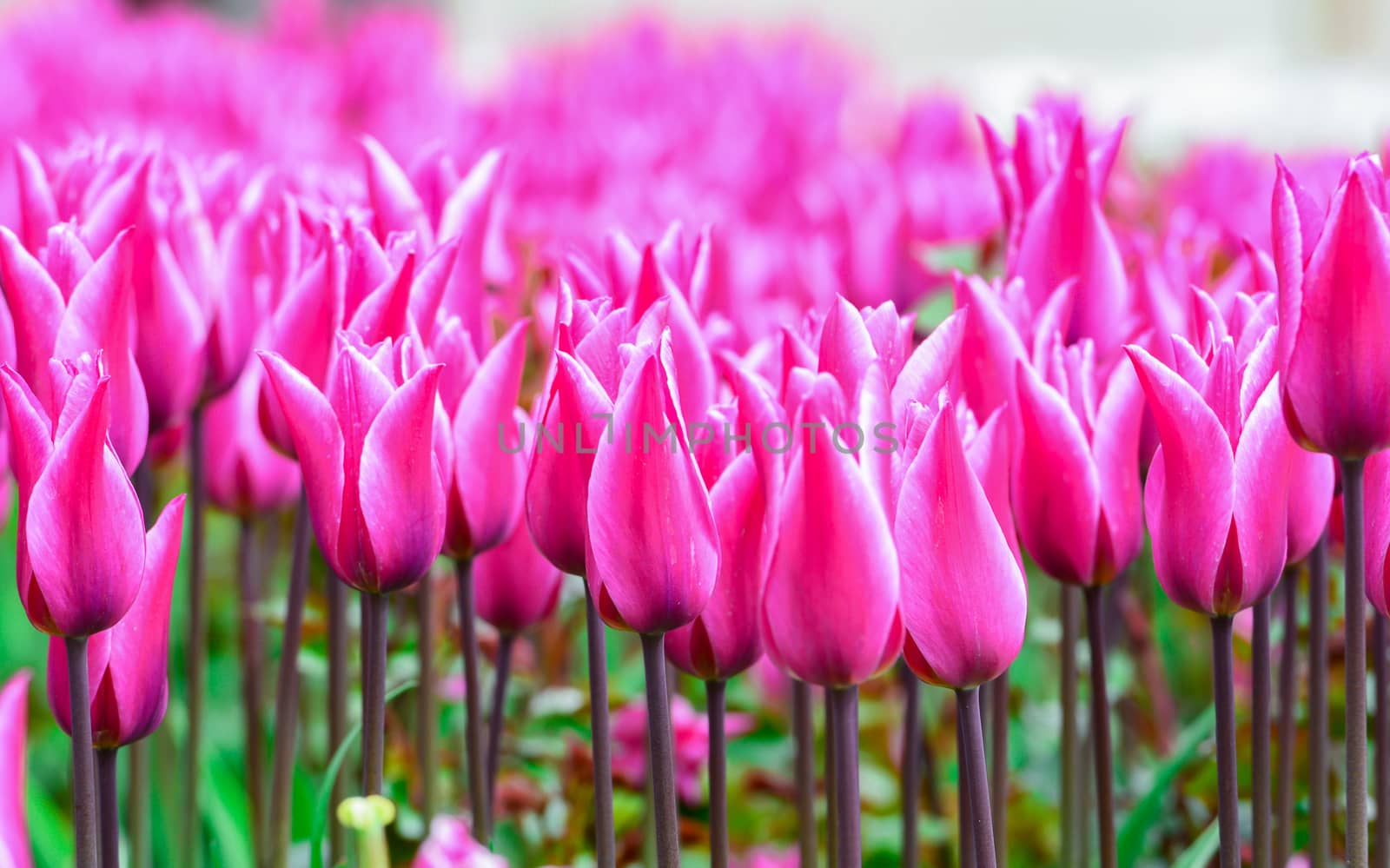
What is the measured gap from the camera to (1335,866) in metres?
1.56

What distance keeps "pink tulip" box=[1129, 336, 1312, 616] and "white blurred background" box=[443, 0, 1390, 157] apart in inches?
319

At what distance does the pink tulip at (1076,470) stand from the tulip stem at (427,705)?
1.63 ft

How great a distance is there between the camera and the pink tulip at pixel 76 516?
0.85 m

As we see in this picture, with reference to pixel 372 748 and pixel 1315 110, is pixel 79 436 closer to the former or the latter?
pixel 372 748

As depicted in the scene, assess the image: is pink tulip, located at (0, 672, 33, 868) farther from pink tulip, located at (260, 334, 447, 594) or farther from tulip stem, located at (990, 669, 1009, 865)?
tulip stem, located at (990, 669, 1009, 865)

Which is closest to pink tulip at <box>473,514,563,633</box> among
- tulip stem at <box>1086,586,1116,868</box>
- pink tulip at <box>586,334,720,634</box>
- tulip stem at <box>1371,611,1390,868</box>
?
pink tulip at <box>586,334,720,634</box>

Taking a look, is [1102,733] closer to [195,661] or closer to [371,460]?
[371,460]

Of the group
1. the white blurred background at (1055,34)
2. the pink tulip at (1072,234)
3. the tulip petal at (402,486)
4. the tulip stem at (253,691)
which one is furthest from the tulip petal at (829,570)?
the white blurred background at (1055,34)

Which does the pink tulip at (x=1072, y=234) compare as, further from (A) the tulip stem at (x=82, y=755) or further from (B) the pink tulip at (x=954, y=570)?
(A) the tulip stem at (x=82, y=755)

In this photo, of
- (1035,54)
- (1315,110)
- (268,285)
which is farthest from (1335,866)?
(1035,54)

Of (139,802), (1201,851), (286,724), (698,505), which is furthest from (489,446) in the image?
(1201,851)

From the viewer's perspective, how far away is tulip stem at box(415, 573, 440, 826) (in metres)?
1.20

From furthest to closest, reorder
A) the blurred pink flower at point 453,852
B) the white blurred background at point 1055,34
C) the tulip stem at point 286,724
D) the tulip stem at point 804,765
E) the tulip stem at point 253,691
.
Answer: the white blurred background at point 1055,34, the tulip stem at point 253,691, the tulip stem at point 286,724, the tulip stem at point 804,765, the blurred pink flower at point 453,852

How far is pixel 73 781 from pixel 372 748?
179mm
